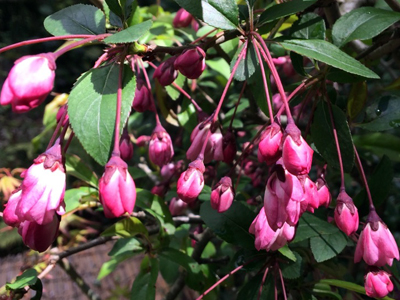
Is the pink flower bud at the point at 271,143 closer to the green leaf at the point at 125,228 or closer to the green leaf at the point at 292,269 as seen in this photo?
the green leaf at the point at 292,269

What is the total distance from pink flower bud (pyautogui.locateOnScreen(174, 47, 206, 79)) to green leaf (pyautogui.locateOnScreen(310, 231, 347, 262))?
32 cm

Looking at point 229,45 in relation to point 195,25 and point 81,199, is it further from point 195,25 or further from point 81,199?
point 81,199

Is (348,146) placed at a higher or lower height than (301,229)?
higher

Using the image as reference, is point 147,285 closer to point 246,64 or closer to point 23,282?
point 23,282

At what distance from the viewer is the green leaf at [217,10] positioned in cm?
51

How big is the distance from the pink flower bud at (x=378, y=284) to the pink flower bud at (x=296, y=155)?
0.86 feet

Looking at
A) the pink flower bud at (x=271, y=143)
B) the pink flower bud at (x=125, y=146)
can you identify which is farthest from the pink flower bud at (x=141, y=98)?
the pink flower bud at (x=271, y=143)

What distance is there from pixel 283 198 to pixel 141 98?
1.12ft

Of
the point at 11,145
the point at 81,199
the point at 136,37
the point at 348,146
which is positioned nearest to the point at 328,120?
the point at 348,146

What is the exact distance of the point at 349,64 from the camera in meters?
0.46

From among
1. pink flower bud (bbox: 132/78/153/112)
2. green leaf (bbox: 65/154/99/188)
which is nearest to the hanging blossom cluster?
pink flower bud (bbox: 132/78/153/112)

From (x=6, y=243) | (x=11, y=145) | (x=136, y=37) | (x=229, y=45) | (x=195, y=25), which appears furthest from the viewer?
(x=11, y=145)

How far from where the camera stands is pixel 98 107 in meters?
0.43

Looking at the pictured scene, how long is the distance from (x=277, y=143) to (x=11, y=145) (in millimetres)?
2958
